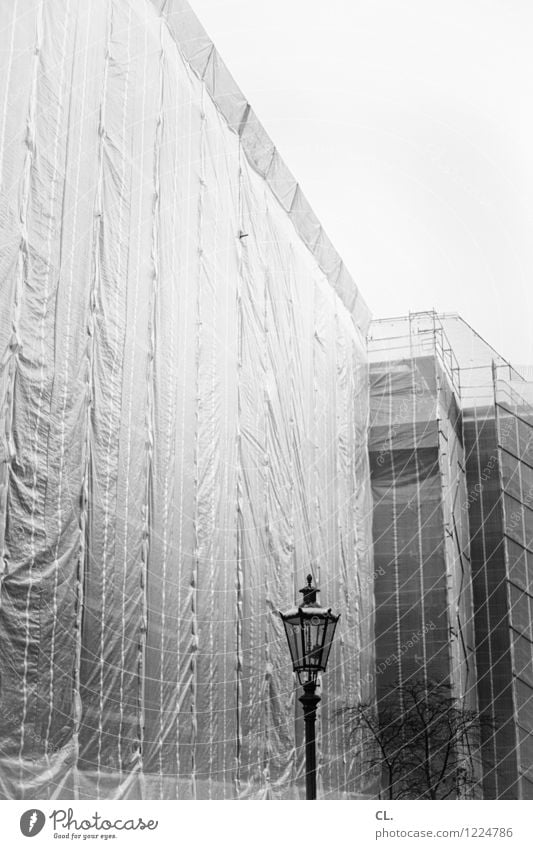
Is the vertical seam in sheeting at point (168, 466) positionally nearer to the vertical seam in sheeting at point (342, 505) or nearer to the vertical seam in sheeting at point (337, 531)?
the vertical seam in sheeting at point (337, 531)

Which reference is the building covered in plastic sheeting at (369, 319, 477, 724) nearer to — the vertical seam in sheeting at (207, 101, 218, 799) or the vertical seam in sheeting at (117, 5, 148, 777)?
the vertical seam in sheeting at (207, 101, 218, 799)

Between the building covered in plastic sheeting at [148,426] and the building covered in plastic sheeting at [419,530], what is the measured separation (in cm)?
204

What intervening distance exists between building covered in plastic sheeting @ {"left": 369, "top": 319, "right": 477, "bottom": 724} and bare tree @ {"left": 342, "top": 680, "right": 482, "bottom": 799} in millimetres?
486

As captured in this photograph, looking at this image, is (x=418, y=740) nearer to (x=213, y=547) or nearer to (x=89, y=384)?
(x=213, y=547)

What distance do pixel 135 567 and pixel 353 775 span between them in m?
7.08

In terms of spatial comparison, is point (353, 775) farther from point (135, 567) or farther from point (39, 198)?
point (39, 198)

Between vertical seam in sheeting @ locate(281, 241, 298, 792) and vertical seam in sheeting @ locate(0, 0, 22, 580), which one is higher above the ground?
vertical seam in sheeting @ locate(281, 241, 298, 792)

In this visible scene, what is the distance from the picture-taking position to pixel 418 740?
15195mm

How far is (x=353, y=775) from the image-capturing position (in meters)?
15.1

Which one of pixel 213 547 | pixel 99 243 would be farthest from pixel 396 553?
pixel 99 243

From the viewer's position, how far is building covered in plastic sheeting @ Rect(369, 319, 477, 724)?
1645 centimetres

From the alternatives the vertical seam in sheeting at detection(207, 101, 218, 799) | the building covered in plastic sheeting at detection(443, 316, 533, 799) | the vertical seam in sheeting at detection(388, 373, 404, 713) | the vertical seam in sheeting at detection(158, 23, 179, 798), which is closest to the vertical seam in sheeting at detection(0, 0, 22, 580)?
the vertical seam in sheeting at detection(158, 23, 179, 798)

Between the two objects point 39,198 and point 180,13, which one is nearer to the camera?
point 39,198
